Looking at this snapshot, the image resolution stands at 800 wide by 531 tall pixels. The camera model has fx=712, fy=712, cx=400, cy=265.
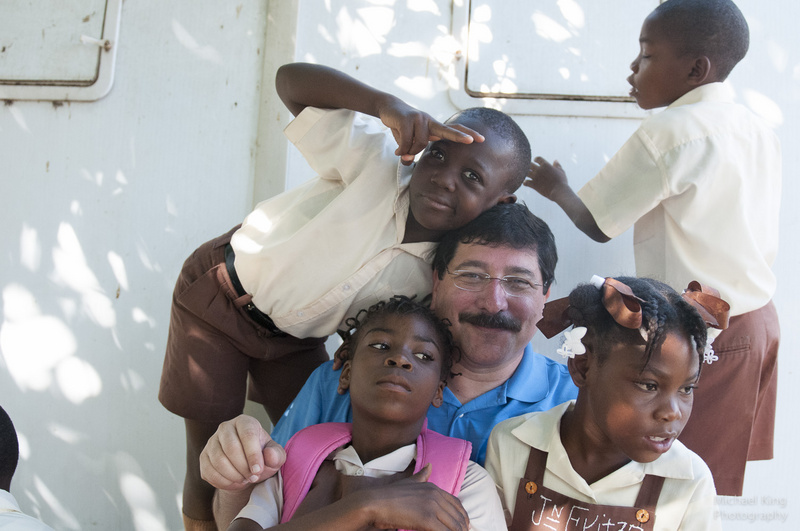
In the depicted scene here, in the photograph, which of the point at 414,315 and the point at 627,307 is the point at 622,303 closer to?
the point at 627,307

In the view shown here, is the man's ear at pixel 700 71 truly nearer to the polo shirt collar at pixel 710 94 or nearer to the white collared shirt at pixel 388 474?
the polo shirt collar at pixel 710 94

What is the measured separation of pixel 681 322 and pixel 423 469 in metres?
0.79

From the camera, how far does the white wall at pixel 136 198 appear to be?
138 inches

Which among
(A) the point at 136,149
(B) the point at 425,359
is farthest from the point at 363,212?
(A) the point at 136,149

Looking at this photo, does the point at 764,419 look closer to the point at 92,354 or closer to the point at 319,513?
the point at 319,513

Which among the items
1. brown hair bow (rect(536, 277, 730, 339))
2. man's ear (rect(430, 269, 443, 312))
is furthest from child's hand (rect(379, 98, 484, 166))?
brown hair bow (rect(536, 277, 730, 339))

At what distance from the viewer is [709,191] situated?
2.37 m

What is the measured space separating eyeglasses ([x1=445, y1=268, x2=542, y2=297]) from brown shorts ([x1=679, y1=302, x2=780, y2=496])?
69 centimetres

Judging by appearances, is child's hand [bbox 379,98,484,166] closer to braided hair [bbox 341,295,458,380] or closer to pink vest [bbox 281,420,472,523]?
braided hair [bbox 341,295,458,380]

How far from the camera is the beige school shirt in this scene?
2428 mm

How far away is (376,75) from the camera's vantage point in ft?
11.4

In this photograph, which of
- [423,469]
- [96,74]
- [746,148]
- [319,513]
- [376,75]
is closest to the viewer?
[319,513]

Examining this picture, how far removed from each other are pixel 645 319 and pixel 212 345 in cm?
161

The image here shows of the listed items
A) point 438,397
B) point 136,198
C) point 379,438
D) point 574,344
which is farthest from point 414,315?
point 136,198
